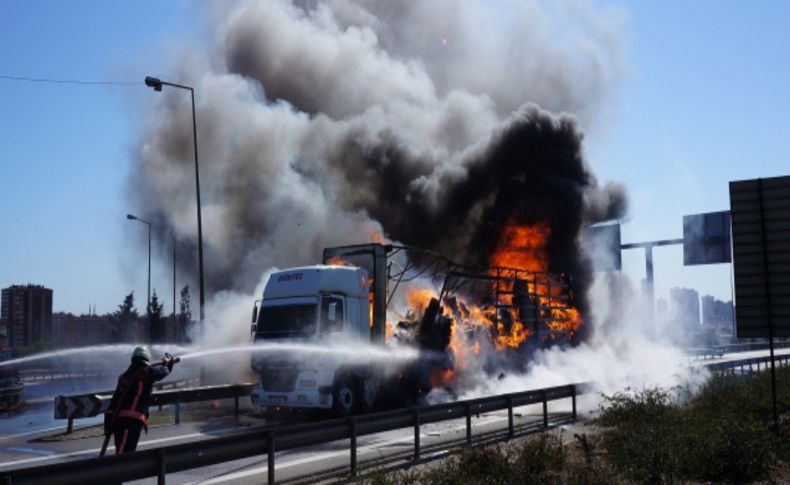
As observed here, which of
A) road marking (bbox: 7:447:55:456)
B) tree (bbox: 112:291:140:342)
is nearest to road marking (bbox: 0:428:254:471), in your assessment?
road marking (bbox: 7:447:55:456)

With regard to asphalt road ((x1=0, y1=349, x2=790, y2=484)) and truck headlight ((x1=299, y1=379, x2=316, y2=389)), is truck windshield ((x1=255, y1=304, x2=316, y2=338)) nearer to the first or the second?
truck headlight ((x1=299, y1=379, x2=316, y2=389))

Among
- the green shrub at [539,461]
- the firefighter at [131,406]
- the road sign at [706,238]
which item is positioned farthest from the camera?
the road sign at [706,238]

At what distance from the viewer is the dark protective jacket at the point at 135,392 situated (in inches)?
328

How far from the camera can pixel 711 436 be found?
32.0 ft

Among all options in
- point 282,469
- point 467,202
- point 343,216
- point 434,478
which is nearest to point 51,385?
point 343,216

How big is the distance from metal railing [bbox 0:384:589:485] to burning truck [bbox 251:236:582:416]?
4.26 m

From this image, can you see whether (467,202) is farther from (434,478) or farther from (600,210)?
(434,478)

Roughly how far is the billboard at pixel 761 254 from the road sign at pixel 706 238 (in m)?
26.5

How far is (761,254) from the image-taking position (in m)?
11.8

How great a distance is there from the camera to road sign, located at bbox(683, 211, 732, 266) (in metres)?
36.8

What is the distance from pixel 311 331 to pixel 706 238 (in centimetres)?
2794

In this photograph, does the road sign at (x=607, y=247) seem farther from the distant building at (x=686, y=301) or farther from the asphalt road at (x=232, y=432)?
the distant building at (x=686, y=301)

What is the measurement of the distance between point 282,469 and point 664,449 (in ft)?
15.7

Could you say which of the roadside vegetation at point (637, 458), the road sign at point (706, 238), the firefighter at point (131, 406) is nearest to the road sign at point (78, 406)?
the firefighter at point (131, 406)
